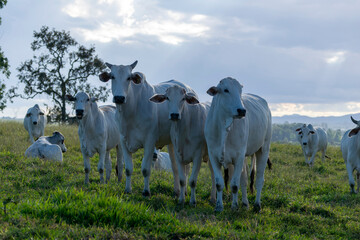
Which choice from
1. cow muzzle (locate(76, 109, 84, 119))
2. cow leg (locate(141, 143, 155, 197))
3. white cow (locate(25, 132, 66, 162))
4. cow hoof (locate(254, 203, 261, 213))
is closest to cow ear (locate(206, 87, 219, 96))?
cow leg (locate(141, 143, 155, 197))

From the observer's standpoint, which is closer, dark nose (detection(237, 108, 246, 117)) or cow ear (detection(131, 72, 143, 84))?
dark nose (detection(237, 108, 246, 117))

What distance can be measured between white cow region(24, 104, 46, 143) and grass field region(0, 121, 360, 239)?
6389 mm

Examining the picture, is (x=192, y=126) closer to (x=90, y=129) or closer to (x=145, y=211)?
(x=145, y=211)

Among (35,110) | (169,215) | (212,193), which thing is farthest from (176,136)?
(35,110)

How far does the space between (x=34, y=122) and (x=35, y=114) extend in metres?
0.52

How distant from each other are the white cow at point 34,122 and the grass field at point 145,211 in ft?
21.0

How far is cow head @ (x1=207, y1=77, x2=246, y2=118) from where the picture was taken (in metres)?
7.01

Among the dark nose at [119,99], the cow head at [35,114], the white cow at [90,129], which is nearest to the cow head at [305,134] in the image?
the white cow at [90,129]

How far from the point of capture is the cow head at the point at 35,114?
18400 mm

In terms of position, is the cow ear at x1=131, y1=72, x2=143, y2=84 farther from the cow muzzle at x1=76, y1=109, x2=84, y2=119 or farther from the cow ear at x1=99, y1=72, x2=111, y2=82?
the cow muzzle at x1=76, y1=109, x2=84, y2=119

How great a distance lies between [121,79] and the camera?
8.02 metres

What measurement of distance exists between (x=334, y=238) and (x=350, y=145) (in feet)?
20.0

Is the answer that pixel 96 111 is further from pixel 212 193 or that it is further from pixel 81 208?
pixel 81 208

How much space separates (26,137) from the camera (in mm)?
19531
